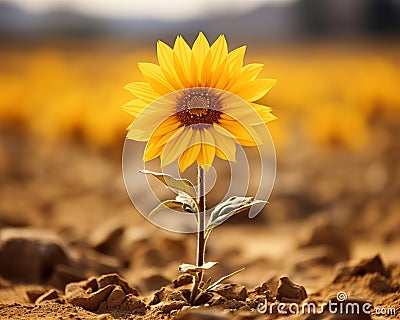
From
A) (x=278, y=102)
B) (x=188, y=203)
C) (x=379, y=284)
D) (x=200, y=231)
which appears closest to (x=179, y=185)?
(x=188, y=203)

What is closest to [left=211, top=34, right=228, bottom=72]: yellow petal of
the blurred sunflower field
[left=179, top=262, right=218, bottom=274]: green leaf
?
[left=179, top=262, right=218, bottom=274]: green leaf

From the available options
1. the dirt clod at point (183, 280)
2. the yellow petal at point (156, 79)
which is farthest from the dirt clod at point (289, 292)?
the yellow petal at point (156, 79)

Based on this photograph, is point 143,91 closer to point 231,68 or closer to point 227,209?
point 231,68

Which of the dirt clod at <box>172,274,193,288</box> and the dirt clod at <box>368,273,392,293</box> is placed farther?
the dirt clod at <box>368,273,392,293</box>

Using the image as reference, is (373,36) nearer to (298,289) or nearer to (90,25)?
(90,25)

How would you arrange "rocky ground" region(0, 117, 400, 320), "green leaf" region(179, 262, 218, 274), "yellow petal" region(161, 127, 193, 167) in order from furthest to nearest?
1. "rocky ground" region(0, 117, 400, 320)
2. "green leaf" region(179, 262, 218, 274)
3. "yellow petal" region(161, 127, 193, 167)

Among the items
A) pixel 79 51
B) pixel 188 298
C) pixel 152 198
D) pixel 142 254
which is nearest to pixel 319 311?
pixel 188 298

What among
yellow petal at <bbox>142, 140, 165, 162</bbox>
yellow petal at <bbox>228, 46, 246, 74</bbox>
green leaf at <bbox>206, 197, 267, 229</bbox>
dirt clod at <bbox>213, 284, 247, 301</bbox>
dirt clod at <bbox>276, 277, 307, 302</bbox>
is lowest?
dirt clod at <bbox>276, 277, 307, 302</bbox>

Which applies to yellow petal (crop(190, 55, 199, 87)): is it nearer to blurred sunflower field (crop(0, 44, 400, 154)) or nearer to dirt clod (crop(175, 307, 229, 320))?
dirt clod (crop(175, 307, 229, 320))
